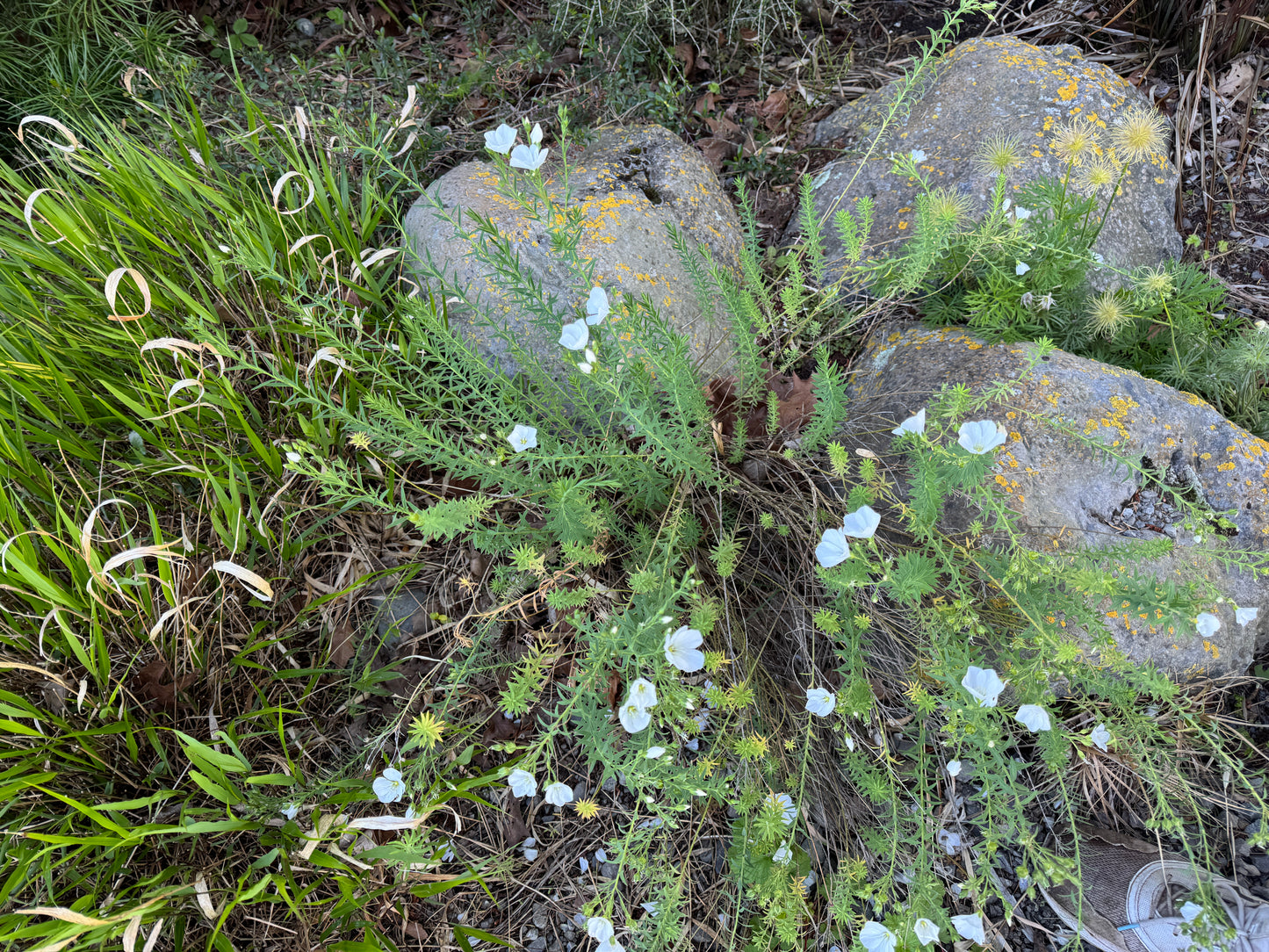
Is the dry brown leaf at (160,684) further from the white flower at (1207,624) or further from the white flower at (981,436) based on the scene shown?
the white flower at (1207,624)

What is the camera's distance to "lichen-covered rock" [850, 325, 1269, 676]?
80.4 inches

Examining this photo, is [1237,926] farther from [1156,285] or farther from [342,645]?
[342,645]

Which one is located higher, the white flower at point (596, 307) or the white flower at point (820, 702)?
the white flower at point (596, 307)

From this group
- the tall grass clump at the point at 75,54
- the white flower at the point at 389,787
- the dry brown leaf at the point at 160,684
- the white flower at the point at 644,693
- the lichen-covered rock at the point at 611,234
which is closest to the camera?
the white flower at the point at 644,693

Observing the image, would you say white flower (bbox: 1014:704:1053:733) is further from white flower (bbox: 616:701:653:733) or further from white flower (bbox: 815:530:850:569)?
white flower (bbox: 616:701:653:733)

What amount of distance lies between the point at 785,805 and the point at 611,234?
6.29 ft

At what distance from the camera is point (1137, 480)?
82.0 inches

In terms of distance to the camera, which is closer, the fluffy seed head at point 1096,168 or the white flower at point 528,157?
the white flower at point 528,157

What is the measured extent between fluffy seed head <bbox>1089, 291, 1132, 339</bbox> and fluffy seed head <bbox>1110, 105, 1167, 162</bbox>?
571 millimetres

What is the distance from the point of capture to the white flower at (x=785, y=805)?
5.52 ft

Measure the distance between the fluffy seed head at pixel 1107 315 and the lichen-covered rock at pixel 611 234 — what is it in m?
1.21

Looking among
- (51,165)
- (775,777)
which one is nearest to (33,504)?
(51,165)

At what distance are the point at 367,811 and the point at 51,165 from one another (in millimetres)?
3116

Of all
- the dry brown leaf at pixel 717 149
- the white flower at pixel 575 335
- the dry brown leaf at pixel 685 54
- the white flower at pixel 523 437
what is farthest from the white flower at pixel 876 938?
the dry brown leaf at pixel 685 54
